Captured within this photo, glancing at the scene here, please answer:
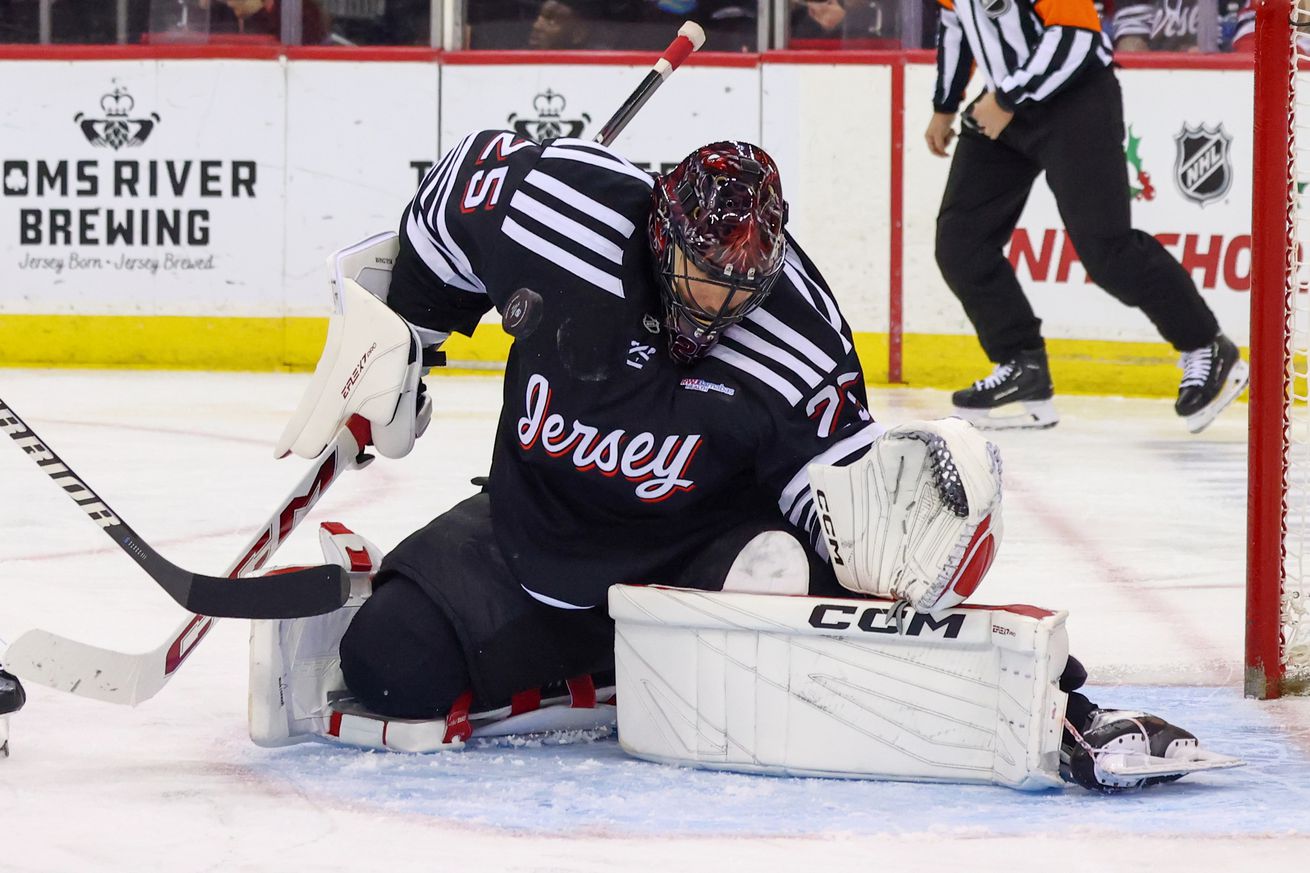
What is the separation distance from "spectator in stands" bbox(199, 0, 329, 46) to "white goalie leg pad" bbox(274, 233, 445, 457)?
388 centimetres

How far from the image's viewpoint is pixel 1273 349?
2043mm

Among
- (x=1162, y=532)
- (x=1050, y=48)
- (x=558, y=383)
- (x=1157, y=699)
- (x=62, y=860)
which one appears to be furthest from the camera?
(x=1050, y=48)

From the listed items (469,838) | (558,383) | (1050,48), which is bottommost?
(469,838)

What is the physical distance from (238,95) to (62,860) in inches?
174

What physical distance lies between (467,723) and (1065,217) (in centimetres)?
300

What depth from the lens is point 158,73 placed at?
5594 mm

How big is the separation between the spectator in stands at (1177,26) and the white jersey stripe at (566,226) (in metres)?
3.87

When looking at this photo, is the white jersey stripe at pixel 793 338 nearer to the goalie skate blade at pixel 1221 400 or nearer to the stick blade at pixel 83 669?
the stick blade at pixel 83 669

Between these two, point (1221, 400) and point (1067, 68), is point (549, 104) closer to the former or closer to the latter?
point (1067, 68)

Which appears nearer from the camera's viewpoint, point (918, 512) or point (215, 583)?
point (918, 512)

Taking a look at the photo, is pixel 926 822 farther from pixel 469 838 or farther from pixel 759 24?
pixel 759 24

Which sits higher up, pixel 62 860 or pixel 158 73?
pixel 158 73

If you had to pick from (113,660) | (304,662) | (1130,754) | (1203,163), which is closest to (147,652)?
(113,660)

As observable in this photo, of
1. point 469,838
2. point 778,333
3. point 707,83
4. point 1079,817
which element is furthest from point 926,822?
point 707,83
